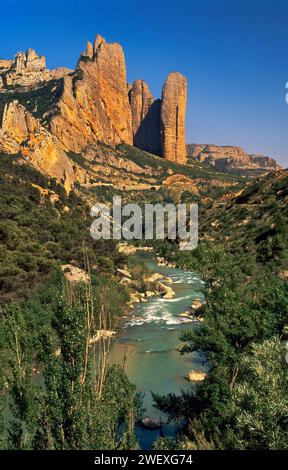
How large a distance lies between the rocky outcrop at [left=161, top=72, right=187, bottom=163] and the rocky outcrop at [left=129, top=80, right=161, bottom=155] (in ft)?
17.3

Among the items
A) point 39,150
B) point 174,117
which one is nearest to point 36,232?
point 39,150

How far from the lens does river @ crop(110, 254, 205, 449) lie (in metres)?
21.8

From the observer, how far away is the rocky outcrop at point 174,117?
172 m

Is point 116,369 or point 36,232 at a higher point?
point 36,232

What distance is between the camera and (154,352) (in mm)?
28281

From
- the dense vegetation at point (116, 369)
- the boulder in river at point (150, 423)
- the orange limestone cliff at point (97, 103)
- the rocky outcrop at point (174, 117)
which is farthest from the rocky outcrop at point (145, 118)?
→ the boulder in river at point (150, 423)

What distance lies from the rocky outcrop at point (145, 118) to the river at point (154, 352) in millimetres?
143035

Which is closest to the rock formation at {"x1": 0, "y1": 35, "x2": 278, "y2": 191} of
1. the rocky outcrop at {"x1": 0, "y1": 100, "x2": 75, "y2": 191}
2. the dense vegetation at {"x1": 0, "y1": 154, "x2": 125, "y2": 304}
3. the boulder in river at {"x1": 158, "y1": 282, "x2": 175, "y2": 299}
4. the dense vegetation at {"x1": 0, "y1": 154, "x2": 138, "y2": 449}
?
the rocky outcrop at {"x1": 0, "y1": 100, "x2": 75, "y2": 191}

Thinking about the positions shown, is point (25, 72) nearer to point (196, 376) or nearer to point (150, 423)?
point (196, 376)

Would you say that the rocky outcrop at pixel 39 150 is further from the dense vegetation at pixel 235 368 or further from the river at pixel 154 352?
the dense vegetation at pixel 235 368

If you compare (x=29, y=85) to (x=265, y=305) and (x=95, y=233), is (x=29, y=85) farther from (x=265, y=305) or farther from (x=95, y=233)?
(x=265, y=305)

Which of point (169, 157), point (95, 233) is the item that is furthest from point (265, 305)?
point (169, 157)

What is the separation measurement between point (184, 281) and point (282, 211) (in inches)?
549

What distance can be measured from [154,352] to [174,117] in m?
160
